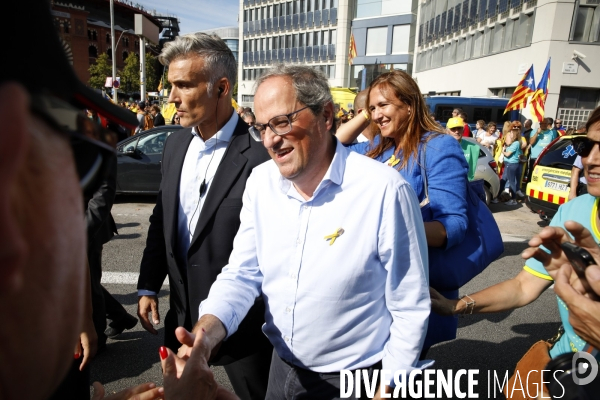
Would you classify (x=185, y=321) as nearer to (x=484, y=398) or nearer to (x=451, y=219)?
(x=451, y=219)

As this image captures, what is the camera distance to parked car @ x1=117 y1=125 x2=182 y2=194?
8.02 metres

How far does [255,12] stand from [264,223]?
58.0 metres

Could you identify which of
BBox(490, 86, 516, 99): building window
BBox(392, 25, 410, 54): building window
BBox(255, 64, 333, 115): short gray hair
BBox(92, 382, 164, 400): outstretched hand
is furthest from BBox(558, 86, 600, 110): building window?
BBox(392, 25, 410, 54): building window

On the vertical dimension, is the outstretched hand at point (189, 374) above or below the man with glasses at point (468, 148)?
below

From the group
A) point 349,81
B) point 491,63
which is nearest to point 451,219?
point 491,63

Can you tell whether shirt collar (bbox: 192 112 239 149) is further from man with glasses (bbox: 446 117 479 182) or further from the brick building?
man with glasses (bbox: 446 117 479 182)

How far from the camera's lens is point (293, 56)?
5059 cm

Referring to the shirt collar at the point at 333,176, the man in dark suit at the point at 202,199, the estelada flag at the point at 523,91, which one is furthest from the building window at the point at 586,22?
the shirt collar at the point at 333,176

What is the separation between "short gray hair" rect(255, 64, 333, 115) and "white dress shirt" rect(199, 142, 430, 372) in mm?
222

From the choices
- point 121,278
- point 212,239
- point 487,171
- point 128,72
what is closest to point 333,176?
point 212,239

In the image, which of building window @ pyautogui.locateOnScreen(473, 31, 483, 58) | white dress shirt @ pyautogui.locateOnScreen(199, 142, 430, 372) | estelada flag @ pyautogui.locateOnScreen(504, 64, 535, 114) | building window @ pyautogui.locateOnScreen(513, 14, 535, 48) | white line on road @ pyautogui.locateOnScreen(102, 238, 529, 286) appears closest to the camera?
white dress shirt @ pyautogui.locateOnScreen(199, 142, 430, 372)

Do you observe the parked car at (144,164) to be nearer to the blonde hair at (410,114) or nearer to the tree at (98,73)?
the blonde hair at (410,114)

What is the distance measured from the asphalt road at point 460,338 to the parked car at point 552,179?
1.84 meters

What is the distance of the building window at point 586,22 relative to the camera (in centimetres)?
1919
